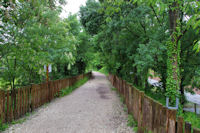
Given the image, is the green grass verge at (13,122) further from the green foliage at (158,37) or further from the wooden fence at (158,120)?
the green foliage at (158,37)

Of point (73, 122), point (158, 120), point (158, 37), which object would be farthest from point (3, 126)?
point (158, 37)

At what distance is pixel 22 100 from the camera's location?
601 centimetres

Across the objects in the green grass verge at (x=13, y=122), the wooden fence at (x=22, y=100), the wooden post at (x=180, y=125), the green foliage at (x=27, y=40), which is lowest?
the green grass verge at (x=13, y=122)

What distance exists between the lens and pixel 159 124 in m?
3.19

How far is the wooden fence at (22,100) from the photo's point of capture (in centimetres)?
507

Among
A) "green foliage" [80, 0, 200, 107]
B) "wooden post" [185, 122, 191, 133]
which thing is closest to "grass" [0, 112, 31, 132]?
"green foliage" [80, 0, 200, 107]

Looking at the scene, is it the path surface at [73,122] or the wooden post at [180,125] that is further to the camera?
the path surface at [73,122]

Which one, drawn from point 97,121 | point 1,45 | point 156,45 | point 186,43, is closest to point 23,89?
point 1,45

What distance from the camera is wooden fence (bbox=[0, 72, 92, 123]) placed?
5069mm

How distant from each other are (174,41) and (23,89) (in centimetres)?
644

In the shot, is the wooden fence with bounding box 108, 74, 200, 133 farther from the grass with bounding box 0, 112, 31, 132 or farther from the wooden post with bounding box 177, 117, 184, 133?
the grass with bounding box 0, 112, 31, 132

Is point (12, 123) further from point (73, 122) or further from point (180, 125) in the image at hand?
point (180, 125)

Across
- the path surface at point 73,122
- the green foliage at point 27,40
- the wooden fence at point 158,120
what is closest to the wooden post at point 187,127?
the wooden fence at point 158,120

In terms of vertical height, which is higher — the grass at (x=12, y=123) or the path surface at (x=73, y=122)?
the grass at (x=12, y=123)
